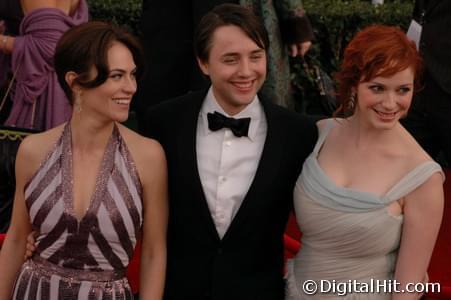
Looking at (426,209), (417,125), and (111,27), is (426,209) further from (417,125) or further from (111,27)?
(417,125)

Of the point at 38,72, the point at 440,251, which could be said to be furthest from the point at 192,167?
the point at 440,251

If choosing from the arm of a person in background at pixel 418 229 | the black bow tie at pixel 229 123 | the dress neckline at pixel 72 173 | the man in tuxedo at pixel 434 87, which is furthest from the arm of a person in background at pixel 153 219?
the man in tuxedo at pixel 434 87

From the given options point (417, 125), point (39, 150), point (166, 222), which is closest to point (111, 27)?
point (39, 150)

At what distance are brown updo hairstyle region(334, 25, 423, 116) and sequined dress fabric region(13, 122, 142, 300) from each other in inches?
34.3

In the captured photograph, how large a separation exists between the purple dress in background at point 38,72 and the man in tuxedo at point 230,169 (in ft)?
3.78

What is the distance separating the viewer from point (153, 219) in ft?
11.6

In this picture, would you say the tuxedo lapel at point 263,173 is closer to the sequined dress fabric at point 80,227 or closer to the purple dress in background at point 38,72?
the sequined dress fabric at point 80,227

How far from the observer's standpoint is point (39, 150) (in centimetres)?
350

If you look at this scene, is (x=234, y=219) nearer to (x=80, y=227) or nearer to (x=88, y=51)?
(x=80, y=227)

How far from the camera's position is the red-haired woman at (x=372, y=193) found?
3.39 m

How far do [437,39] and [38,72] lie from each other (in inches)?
79.5

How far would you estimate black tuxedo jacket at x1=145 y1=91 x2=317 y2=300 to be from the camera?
11.7ft

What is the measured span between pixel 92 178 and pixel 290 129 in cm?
77

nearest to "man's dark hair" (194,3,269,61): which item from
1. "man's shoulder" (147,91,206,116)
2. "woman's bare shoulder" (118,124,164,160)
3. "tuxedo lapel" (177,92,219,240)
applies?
"man's shoulder" (147,91,206,116)
